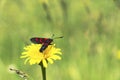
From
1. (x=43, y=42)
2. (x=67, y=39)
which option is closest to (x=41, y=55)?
(x=43, y=42)

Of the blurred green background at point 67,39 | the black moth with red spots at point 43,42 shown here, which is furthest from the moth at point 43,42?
the blurred green background at point 67,39

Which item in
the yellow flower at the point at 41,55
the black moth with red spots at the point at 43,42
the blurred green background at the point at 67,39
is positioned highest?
the blurred green background at the point at 67,39

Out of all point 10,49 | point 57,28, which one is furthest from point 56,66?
point 10,49

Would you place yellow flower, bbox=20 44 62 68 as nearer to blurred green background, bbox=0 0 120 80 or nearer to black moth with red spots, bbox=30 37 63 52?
black moth with red spots, bbox=30 37 63 52

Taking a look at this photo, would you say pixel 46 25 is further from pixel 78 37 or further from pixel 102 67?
pixel 102 67

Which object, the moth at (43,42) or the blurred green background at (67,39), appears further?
the blurred green background at (67,39)

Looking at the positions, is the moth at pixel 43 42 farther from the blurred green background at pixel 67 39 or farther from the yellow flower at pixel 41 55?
the blurred green background at pixel 67 39

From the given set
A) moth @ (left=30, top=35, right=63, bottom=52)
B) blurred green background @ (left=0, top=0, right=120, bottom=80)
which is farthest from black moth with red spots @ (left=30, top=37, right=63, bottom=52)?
blurred green background @ (left=0, top=0, right=120, bottom=80)

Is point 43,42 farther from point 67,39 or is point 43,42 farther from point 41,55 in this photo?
point 67,39
